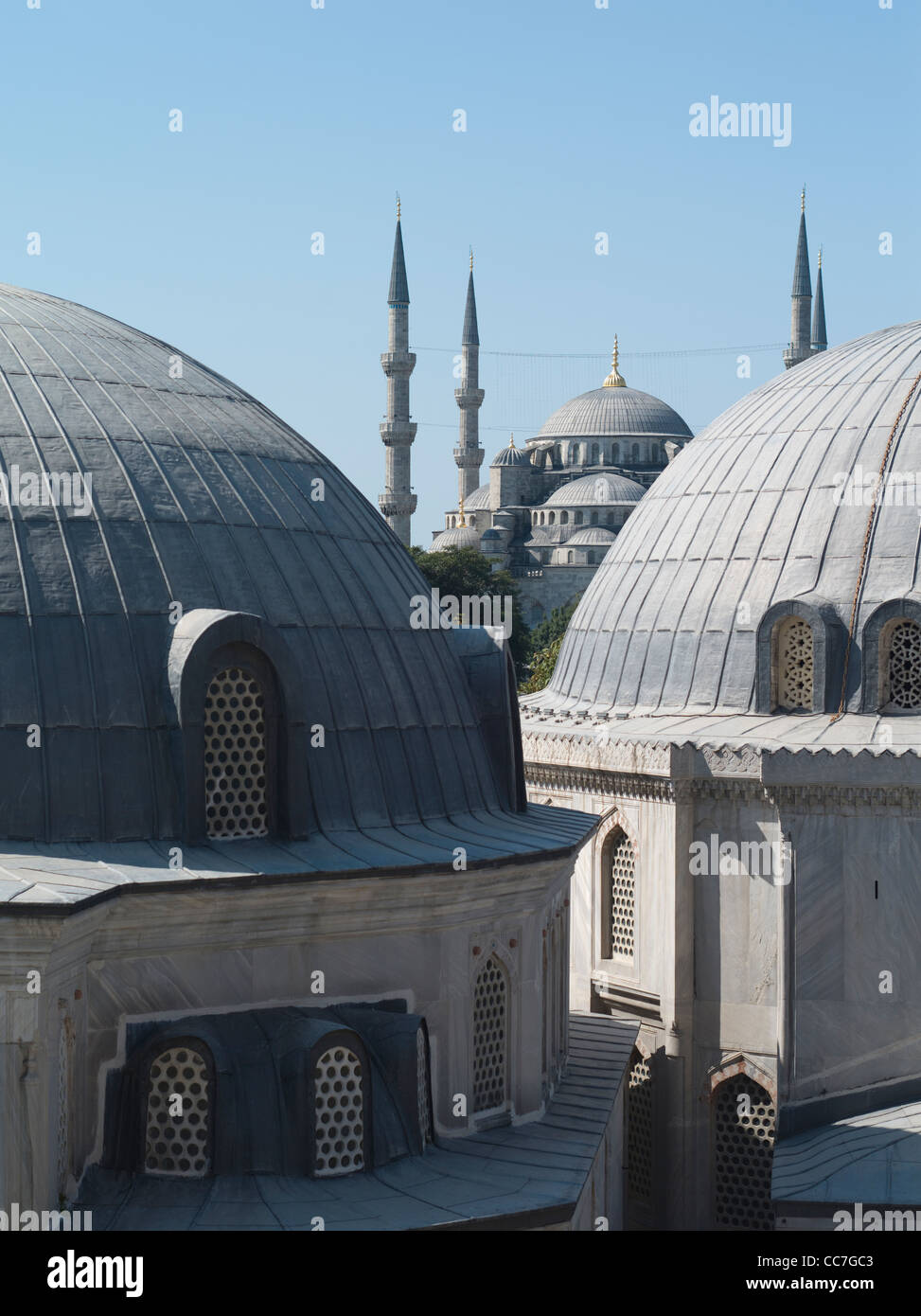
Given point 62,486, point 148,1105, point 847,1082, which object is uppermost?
point 62,486

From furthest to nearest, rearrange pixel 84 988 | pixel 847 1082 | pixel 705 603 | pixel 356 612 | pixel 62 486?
pixel 705 603 → pixel 847 1082 → pixel 356 612 → pixel 62 486 → pixel 84 988

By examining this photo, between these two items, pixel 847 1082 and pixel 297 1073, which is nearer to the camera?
pixel 297 1073

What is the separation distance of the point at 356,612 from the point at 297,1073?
4174 millimetres

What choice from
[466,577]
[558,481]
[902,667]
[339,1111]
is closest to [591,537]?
[558,481]

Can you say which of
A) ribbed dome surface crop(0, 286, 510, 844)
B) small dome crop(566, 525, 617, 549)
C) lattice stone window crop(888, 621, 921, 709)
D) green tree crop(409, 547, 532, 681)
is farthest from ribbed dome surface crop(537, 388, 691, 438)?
ribbed dome surface crop(0, 286, 510, 844)

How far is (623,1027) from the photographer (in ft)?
62.8

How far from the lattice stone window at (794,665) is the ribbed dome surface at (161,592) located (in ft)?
18.4

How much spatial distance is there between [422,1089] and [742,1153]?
740cm

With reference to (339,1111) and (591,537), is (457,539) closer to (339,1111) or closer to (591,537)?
(591,537)

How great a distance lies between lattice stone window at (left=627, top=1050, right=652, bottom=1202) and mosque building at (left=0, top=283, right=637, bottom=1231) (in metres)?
4.73

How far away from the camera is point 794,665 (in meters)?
20.3

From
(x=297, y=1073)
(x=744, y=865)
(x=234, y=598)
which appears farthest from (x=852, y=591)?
(x=297, y=1073)

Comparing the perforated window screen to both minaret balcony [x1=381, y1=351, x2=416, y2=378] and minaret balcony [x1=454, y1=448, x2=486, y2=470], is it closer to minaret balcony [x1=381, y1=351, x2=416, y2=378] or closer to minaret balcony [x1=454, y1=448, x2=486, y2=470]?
minaret balcony [x1=381, y1=351, x2=416, y2=378]

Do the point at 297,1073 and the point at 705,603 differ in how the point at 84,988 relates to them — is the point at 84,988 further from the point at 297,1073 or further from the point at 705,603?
the point at 705,603
